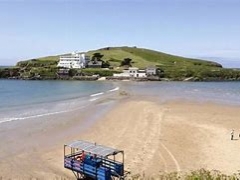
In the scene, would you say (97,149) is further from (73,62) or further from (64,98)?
(73,62)

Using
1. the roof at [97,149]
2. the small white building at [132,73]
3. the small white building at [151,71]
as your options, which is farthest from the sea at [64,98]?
the small white building at [151,71]

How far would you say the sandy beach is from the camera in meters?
22.9

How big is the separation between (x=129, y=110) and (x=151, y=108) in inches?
144

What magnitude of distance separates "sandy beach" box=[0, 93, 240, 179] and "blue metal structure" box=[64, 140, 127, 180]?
1230 mm

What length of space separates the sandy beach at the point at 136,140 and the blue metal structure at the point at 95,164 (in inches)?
48.4

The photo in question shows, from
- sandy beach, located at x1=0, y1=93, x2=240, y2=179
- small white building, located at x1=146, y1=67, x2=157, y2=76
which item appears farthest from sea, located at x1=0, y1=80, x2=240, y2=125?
small white building, located at x1=146, y1=67, x2=157, y2=76

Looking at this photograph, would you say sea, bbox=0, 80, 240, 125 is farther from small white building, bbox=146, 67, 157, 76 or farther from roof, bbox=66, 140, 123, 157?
small white building, bbox=146, 67, 157, 76

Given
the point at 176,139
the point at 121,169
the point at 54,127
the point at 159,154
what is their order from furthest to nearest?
the point at 54,127 → the point at 176,139 → the point at 159,154 → the point at 121,169

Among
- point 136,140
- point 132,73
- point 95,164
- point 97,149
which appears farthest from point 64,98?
point 132,73

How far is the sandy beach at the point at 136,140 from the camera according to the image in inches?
902

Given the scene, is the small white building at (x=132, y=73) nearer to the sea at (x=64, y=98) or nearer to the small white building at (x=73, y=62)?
the small white building at (x=73, y=62)

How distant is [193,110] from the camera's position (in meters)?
50.2

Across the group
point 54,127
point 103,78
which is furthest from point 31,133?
point 103,78

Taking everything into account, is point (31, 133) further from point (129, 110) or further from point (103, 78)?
point (103, 78)
